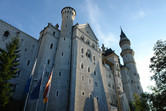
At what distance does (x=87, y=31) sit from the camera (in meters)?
36.7

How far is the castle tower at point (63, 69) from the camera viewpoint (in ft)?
72.9

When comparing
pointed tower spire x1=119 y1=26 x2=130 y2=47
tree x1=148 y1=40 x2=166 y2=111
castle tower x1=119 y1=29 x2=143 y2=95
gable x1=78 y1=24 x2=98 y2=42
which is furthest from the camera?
pointed tower spire x1=119 y1=26 x2=130 y2=47

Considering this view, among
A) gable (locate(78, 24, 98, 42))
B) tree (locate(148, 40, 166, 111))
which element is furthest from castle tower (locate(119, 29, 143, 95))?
tree (locate(148, 40, 166, 111))

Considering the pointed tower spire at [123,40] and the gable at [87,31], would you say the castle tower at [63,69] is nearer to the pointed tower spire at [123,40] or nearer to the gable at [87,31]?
the gable at [87,31]

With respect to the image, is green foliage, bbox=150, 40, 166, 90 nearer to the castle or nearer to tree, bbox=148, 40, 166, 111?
tree, bbox=148, 40, 166, 111

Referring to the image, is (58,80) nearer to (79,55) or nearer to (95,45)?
(79,55)

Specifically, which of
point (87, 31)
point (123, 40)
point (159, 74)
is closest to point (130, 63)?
point (123, 40)

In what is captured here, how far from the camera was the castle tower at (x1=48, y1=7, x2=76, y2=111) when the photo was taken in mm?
22234

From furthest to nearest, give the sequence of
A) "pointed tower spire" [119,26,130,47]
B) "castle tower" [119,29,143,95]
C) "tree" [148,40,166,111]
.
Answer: "pointed tower spire" [119,26,130,47], "castle tower" [119,29,143,95], "tree" [148,40,166,111]

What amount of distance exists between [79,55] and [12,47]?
1402cm

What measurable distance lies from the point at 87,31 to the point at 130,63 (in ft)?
87.1

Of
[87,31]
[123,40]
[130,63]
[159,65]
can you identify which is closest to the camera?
[159,65]

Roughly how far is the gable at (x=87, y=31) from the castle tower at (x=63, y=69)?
3049mm

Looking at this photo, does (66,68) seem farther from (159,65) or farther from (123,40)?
(123,40)
